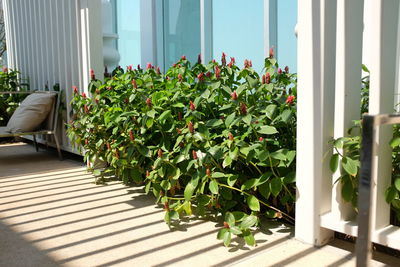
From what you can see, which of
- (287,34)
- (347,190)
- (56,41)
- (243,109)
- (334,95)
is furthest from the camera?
(287,34)

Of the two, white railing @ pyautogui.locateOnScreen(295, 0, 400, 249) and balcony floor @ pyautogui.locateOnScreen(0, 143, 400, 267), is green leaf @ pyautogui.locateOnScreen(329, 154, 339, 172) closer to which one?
white railing @ pyautogui.locateOnScreen(295, 0, 400, 249)

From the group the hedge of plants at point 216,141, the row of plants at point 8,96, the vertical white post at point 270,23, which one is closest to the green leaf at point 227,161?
the hedge of plants at point 216,141

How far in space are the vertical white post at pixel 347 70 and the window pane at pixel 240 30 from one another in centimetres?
280

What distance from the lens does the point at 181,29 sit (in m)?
5.59

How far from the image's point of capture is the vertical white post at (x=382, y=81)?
152 cm

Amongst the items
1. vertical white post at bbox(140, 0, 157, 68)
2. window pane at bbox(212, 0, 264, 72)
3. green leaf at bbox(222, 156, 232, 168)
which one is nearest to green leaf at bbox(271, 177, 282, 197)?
green leaf at bbox(222, 156, 232, 168)

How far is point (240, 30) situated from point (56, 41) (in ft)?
6.52

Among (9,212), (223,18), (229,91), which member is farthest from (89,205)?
(223,18)

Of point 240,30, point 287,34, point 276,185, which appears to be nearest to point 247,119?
point 276,185

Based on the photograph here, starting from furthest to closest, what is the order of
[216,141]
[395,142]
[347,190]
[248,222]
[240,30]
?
[240,30]
[216,141]
[248,222]
[347,190]
[395,142]

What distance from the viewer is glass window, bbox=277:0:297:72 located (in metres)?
4.14

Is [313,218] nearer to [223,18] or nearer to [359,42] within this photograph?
[359,42]

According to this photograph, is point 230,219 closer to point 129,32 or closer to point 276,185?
→ point 276,185

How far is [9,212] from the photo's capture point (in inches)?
92.0
